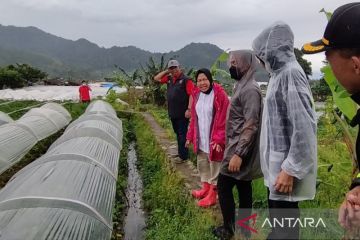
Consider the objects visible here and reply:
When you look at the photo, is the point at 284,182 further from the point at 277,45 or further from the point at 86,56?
the point at 86,56

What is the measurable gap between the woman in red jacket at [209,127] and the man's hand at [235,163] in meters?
0.83

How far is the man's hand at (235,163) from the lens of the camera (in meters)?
2.99

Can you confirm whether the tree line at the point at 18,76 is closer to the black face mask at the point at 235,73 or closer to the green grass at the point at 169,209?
the green grass at the point at 169,209

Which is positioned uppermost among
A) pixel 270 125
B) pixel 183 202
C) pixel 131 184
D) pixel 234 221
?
pixel 270 125

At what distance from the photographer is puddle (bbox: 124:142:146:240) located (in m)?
4.73

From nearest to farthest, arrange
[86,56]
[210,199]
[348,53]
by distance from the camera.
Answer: [348,53], [210,199], [86,56]

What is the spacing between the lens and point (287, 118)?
7.56ft

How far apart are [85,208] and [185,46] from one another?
111135 mm

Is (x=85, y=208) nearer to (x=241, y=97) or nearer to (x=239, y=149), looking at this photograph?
(x=239, y=149)

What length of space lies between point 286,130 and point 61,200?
162 cm

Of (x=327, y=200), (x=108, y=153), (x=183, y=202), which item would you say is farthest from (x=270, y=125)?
(x=108, y=153)

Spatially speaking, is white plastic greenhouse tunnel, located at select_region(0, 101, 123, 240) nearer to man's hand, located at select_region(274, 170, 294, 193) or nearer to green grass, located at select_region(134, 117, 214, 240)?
green grass, located at select_region(134, 117, 214, 240)

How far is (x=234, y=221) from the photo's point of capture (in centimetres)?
334

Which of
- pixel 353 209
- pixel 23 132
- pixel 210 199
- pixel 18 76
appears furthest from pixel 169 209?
pixel 18 76
